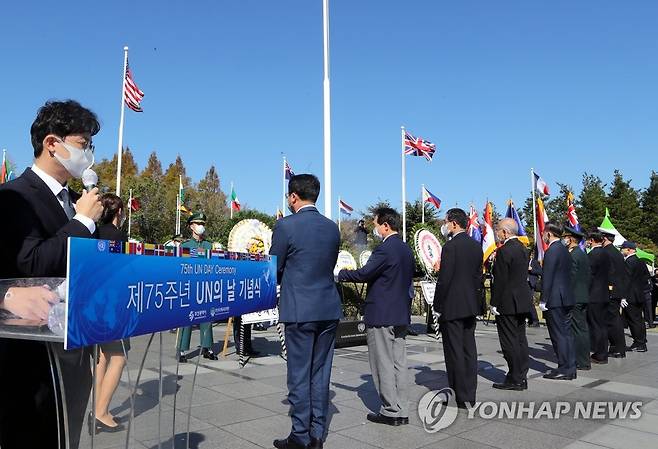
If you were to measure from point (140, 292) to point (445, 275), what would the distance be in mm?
4372

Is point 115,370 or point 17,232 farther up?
point 17,232

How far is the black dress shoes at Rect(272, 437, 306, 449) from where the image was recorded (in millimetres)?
4039

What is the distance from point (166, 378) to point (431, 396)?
391 cm

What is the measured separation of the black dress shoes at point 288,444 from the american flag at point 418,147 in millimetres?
17692

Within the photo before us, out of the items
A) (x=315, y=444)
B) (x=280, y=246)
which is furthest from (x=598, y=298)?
(x=280, y=246)

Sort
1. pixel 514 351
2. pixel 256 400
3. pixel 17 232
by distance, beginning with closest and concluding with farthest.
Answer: pixel 17 232, pixel 256 400, pixel 514 351

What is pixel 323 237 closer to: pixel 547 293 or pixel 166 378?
pixel 166 378

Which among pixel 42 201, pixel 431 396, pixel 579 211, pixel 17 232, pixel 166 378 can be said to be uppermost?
pixel 579 211

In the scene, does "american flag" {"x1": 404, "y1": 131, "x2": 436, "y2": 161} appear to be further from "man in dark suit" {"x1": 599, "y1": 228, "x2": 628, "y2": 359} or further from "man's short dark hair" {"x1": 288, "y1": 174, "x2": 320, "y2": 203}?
"man's short dark hair" {"x1": 288, "y1": 174, "x2": 320, "y2": 203}

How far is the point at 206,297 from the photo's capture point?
2.44 metres

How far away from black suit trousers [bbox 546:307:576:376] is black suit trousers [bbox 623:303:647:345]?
386 cm

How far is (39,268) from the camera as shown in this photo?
184 centimetres

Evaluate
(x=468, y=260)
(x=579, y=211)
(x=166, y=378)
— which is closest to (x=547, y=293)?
(x=468, y=260)

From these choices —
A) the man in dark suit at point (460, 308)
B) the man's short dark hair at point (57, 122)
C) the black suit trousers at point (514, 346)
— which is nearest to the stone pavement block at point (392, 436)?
the man in dark suit at point (460, 308)
